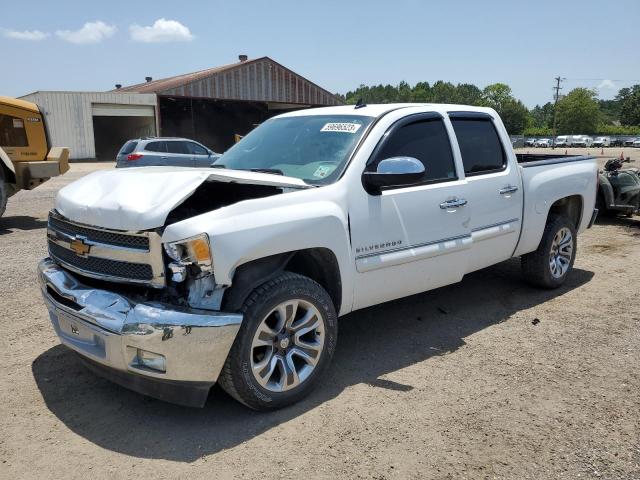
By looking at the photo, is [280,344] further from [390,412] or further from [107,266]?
[107,266]

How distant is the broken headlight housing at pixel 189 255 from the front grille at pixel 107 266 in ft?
0.57

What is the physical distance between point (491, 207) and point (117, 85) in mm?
63662

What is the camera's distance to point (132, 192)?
3242 millimetres

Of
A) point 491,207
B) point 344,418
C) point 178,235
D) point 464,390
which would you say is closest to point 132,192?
point 178,235

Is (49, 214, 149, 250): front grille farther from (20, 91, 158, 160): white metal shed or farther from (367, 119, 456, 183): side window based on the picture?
(20, 91, 158, 160): white metal shed

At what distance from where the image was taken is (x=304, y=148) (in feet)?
13.9

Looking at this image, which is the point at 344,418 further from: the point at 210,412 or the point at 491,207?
the point at 491,207

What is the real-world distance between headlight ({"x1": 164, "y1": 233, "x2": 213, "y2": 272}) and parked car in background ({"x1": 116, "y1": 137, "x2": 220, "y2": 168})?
14.1 meters

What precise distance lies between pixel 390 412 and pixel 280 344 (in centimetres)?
81

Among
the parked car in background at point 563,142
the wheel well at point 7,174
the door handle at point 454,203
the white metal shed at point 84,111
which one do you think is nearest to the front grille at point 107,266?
the door handle at point 454,203

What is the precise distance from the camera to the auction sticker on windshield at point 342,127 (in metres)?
4.15

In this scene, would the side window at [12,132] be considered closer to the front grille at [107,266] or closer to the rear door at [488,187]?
the front grille at [107,266]

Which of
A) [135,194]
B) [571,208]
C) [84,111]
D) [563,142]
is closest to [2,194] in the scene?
[135,194]

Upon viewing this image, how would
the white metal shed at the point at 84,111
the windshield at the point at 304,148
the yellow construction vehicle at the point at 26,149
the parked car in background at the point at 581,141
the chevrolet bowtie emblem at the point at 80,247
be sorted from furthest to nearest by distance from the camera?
1. the parked car in background at the point at 581,141
2. the white metal shed at the point at 84,111
3. the yellow construction vehicle at the point at 26,149
4. the windshield at the point at 304,148
5. the chevrolet bowtie emblem at the point at 80,247
